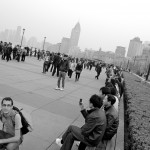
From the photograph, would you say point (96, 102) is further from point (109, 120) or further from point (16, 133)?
point (16, 133)

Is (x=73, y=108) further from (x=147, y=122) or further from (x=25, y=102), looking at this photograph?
(x=147, y=122)

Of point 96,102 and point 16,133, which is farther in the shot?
point 96,102

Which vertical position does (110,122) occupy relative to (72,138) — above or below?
above

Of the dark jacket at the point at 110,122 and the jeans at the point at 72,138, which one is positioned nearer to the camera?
the jeans at the point at 72,138

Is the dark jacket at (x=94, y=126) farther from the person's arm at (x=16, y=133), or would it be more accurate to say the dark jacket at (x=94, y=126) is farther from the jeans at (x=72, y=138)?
the person's arm at (x=16, y=133)

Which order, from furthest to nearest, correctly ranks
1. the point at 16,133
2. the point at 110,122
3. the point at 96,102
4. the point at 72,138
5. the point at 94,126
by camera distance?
the point at 110,122 < the point at 72,138 < the point at 96,102 < the point at 94,126 < the point at 16,133

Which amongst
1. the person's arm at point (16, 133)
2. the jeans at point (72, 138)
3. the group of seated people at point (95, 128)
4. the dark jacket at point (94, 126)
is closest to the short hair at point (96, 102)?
the group of seated people at point (95, 128)

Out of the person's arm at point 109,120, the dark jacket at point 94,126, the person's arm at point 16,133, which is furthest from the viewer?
the person's arm at point 109,120

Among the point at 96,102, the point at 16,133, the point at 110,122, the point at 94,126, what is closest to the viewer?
the point at 16,133

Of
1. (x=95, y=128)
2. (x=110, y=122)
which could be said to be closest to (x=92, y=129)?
(x=95, y=128)

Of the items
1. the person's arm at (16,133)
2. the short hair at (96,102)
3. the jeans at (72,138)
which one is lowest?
the jeans at (72,138)

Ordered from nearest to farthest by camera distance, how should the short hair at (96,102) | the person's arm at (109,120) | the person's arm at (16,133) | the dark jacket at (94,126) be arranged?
the person's arm at (16,133) < the dark jacket at (94,126) < the short hair at (96,102) < the person's arm at (109,120)

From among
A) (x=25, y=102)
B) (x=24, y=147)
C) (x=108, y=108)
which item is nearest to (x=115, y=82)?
(x=25, y=102)

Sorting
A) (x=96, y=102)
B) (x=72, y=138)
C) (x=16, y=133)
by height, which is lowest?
(x=72, y=138)
